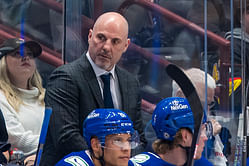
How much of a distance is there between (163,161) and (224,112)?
42 cm

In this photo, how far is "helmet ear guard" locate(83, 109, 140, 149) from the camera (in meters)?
1.28

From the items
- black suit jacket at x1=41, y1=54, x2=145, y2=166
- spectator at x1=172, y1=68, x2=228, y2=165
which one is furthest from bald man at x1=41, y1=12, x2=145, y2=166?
spectator at x1=172, y1=68, x2=228, y2=165

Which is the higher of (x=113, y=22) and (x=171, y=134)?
(x=113, y=22)

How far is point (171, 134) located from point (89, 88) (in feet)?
0.83

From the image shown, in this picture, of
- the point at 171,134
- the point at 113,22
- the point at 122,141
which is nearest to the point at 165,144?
the point at 171,134

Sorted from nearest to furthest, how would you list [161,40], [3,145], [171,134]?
[3,145]
[171,134]
[161,40]

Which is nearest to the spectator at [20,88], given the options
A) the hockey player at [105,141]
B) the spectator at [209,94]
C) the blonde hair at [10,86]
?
the blonde hair at [10,86]

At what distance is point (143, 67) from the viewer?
1.45 meters

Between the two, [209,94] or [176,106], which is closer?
[176,106]

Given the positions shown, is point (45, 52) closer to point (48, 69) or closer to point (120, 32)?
point (48, 69)

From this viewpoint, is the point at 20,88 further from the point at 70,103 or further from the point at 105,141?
the point at 105,141

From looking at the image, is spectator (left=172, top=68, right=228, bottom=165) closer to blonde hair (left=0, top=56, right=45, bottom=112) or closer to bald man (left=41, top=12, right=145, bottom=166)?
bald man (left=41, top=12, right=145, bottom=166)

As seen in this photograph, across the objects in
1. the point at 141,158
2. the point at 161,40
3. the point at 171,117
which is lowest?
the point at 141,158

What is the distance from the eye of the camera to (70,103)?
130cm
